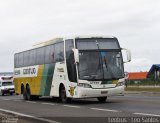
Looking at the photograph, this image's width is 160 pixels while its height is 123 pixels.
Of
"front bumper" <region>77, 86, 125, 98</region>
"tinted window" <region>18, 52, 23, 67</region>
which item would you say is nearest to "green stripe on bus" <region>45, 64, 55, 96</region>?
"front bumper" <region>77, 86, 125, 98</region>

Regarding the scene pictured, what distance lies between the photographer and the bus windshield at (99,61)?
968 inches

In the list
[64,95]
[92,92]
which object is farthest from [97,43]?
[64,95]

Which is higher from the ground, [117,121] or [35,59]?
[35,59]

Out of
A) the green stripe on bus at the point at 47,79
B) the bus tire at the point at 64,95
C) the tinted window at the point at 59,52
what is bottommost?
the bus tire at the point at 64,95

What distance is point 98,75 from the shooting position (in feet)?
80.6

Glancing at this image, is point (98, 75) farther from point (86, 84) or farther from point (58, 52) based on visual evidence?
point (58, 52)

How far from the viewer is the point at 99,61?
2480 cm

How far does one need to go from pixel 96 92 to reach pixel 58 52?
3.95 meters

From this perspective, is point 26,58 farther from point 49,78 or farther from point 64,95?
point 64,95

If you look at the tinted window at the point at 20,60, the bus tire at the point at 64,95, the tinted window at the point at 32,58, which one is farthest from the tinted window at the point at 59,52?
the tinted window at the point at 20,60

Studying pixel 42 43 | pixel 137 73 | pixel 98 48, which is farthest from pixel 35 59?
pixel 137 73

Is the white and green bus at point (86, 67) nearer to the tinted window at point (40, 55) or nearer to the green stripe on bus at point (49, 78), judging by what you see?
the green stripe on bus at point (49, 78)

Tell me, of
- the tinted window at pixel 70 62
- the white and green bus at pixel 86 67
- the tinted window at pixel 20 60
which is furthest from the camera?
the tinted window at pixel 20 60

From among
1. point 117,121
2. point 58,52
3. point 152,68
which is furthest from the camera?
point 152,68
